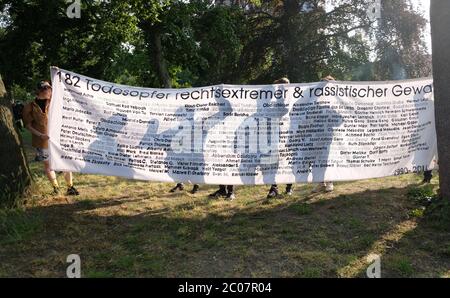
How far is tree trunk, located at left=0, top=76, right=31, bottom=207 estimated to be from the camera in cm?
616

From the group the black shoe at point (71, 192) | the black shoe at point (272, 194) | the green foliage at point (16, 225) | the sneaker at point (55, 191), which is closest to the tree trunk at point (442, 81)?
the black shoe at point (272, 194)

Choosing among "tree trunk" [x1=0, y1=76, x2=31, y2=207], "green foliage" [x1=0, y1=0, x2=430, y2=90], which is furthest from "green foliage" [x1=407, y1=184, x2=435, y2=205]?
"green foliage" [x1=0, y1=0, x2=430, y2=90]

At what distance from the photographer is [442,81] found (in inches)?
231

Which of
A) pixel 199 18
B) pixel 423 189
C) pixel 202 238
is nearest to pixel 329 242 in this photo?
pixel 202 238

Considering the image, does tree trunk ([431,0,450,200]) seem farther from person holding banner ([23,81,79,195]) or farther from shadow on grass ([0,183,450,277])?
person holding banner ([23,81,79,195])

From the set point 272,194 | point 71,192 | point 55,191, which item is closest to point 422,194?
point 272,194

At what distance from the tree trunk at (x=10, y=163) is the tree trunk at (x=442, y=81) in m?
5.52

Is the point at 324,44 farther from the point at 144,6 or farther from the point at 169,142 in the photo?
the point at 169,142

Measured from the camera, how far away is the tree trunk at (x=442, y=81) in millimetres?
5746

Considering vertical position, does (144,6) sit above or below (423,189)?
above

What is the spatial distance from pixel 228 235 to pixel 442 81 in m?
3.30

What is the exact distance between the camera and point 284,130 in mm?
6531

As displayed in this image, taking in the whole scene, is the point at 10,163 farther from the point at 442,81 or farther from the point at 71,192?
the point at 442,81
